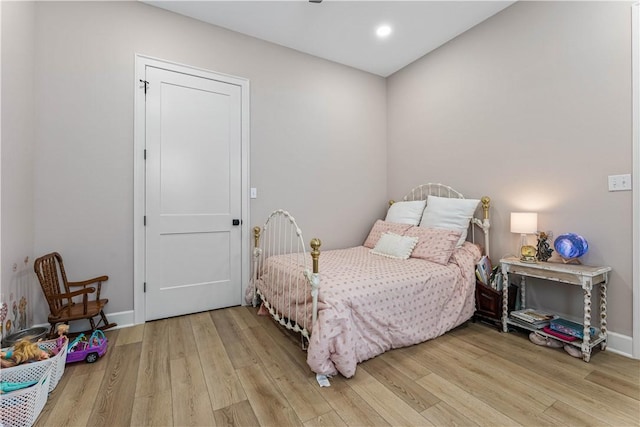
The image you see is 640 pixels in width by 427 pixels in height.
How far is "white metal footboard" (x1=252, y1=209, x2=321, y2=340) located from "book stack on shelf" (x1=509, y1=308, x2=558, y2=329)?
5.64 feet

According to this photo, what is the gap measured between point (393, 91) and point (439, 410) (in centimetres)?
369

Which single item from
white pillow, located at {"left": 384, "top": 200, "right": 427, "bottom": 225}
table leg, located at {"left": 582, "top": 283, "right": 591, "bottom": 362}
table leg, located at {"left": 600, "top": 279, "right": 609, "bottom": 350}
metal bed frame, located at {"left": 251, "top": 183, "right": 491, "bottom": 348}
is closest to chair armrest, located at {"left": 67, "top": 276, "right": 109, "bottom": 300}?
metal bed frame, located at {"left": 251, "top": 183, "right": 491, "bottom": 348}

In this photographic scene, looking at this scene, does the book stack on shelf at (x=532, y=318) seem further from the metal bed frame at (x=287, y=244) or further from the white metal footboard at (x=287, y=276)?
the white metal footboard at (x=287, y=276)

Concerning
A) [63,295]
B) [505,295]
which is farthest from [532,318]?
[63,295]

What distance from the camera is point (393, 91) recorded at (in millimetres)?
3932

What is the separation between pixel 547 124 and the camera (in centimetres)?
239

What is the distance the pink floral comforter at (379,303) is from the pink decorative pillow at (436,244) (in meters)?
0.08

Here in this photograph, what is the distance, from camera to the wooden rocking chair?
2025mm

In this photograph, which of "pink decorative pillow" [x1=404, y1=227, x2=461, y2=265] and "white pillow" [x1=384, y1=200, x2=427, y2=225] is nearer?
"pink decorative pillow" [x1=404, y1=227, x2=461, y2=265]

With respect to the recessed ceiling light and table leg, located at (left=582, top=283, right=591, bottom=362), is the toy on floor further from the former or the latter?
the recessed ceiling light

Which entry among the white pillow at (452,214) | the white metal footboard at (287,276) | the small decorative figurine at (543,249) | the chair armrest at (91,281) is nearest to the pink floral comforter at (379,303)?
the white metal footboard at (287,276)

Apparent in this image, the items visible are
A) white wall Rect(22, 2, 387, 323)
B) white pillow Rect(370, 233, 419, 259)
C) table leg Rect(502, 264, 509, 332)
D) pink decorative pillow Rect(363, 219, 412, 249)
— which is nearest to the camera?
white wall Rect(22, 2, 387, 323)

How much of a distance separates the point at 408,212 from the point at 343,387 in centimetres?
216

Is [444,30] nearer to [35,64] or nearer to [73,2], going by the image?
[73,2]
